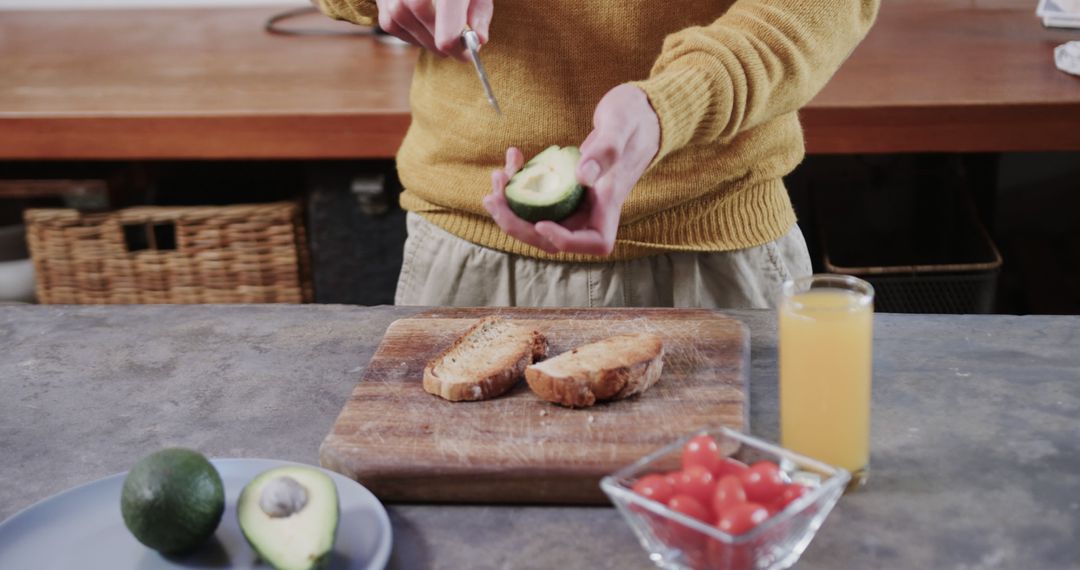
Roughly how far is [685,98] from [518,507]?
46 cm

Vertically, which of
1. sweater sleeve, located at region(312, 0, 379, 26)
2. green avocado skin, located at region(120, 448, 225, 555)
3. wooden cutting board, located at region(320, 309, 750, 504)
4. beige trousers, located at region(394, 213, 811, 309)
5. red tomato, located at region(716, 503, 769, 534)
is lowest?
beige trousers, located at region(394, 213, 811, 309)

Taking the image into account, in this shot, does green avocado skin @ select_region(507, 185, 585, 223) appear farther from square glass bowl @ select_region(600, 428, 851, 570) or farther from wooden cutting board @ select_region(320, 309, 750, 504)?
square glass bowl @ select_region(600, 428, 851, 570)

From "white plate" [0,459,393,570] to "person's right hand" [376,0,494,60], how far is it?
1.57ft

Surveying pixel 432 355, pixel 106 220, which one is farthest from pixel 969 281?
pixel 106 220

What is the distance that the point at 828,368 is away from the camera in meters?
1.01

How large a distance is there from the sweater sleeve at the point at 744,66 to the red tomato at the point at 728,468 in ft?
1.30

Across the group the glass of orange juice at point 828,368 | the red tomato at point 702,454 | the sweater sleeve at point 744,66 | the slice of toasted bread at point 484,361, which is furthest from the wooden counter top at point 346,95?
the red tomato at point 702,454

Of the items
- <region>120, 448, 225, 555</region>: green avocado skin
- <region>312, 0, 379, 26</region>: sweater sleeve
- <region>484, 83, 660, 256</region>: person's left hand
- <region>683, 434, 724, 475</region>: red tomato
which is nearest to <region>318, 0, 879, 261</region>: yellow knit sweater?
<region>312, 0, 379, 26</region>: sweater sleeve

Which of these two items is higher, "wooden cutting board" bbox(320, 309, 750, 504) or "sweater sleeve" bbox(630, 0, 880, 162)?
"sweater sleeve" bbox(630, 0, 880, 162)

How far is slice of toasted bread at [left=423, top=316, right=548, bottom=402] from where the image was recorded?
118 centimetres

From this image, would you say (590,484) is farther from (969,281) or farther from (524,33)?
(969,281)

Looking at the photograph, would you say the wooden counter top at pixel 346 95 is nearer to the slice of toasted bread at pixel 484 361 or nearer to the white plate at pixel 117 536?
the slice of toasted bread at pixel 484 361

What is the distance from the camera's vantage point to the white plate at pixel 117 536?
99cm

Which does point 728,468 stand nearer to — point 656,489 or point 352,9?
point 656,489
